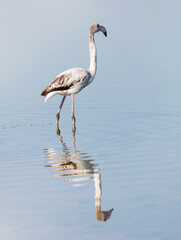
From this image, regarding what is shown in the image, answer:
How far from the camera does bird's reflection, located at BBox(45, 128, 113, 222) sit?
7641 millimetres

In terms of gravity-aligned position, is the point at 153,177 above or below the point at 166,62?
below

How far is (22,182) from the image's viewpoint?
8.70 meters

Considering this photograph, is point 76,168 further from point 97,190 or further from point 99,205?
point 99,205

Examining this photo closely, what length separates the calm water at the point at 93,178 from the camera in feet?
21.7

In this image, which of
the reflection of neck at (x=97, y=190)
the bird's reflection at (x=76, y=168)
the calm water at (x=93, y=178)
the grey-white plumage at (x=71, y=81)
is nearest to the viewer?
the calm water at (x=93, y=178)

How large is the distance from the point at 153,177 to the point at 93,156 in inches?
74.8

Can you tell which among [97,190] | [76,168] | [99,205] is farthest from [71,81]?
[99,205]

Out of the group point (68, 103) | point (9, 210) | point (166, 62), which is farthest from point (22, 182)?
point (166, 62)

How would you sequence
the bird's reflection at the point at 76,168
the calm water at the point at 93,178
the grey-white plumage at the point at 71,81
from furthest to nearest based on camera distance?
the grey-white plumage at the point at 71,81, the bird's reflection at the point at 76,168, the calm water at the point at 93,178

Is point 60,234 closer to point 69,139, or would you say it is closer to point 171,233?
point 171,233

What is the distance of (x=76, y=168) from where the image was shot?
9430mm

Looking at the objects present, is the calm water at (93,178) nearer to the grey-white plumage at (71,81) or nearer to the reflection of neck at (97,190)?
the reflection of neck at (97,190)

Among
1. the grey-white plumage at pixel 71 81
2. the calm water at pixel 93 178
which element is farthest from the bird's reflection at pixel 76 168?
the grey-white plumage at pixel 71 81

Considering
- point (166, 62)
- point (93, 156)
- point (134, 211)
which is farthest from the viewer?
point (166, 62)
